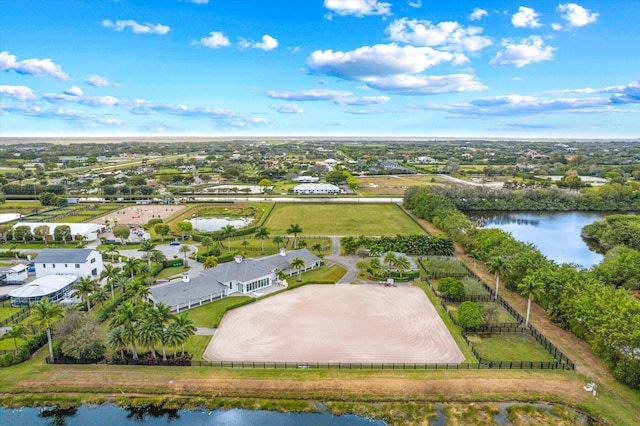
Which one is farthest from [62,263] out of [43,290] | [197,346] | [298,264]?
[298,264]

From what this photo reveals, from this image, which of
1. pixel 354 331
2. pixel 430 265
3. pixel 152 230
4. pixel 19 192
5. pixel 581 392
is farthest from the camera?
pixel 19 192

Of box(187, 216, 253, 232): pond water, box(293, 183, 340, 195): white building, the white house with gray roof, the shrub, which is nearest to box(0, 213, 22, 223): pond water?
box(187, 216, 253, 232): pond water

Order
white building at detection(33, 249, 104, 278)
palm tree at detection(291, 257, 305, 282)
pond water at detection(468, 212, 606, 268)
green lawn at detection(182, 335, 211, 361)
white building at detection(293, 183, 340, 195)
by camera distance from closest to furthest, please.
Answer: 1. green lawn at detection(182, 335, 211, 361)
2. white building at detection(33, 249, 104, 278)
3. palm tree at detection(291, 257, 305, 282)
4. pond water at detection(468, 212, 606, 268)
5. white building at detection(293, 183, 340, 195)

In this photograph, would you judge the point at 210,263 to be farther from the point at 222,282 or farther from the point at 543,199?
the point at 543,199

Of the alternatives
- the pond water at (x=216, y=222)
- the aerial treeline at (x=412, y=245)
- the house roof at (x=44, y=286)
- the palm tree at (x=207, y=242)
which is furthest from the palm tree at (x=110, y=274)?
the pond water at (x=216, y=222)

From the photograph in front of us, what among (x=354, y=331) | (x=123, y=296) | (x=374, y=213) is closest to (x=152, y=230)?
(x=123, y=296)

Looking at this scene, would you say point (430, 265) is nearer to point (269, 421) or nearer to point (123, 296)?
point (269, 421)

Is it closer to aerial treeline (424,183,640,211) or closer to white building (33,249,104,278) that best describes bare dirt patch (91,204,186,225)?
white building (33,249,104,278)
